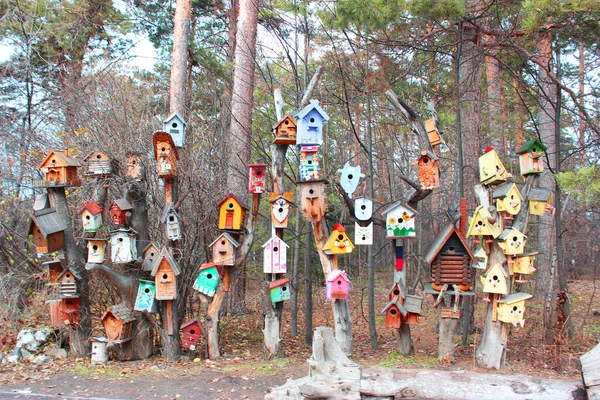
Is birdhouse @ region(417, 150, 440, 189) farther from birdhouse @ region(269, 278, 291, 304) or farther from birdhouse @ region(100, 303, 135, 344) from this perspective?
birdhouse @ region(100, 303, 135, 344)

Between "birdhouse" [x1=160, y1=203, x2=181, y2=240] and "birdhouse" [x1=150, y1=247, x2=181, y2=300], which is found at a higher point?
"birdhouse" [x1=160, y1=203, x2=181, y2=240]

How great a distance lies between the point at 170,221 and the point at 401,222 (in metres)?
3.37

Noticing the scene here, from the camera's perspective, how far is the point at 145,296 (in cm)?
669

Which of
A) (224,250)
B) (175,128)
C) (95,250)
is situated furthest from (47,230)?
(224,250)

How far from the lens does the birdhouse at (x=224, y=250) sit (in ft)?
22.0

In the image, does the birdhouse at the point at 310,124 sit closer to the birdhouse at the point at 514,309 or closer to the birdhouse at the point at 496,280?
the birdhouse at the point at 496,280

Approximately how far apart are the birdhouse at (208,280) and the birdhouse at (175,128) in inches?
75.9

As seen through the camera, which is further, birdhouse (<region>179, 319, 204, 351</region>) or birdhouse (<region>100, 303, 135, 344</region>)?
birdhouse (<region>179, 319, 204, 351</region>)

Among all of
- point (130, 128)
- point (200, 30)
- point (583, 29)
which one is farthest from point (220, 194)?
point (200, 30)

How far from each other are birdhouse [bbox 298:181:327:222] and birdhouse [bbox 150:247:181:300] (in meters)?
2.05

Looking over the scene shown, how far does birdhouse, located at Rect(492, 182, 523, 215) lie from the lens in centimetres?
641

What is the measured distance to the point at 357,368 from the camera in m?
4.98

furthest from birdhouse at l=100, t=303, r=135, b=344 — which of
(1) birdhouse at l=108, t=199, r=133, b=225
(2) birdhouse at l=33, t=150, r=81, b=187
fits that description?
(2) birdhouse at l=33, t=150, r=81, b=187

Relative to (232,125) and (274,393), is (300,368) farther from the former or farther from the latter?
(232,125)
